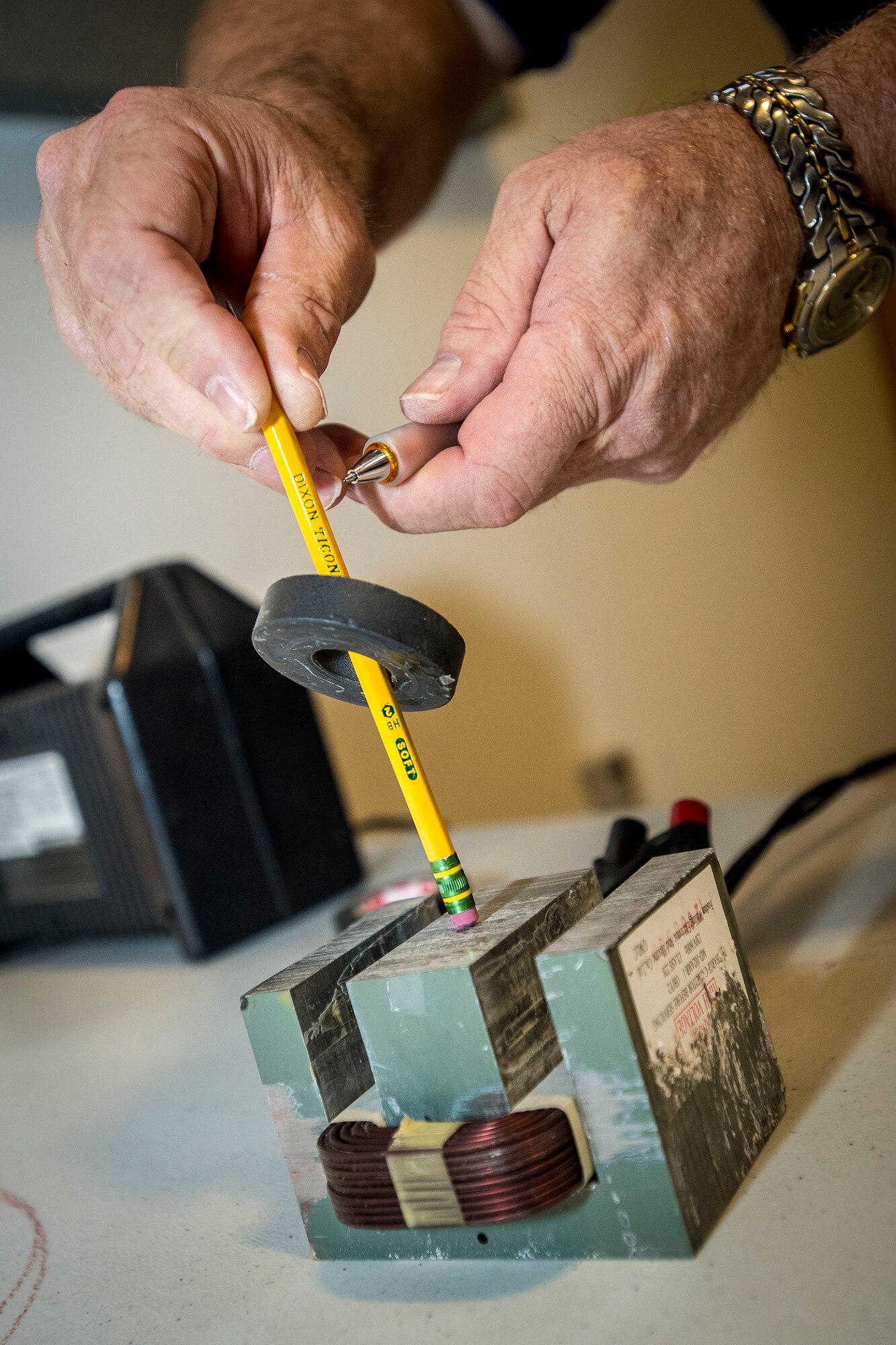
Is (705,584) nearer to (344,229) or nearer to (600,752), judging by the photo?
(600,752)

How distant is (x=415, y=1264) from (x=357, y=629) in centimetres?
22

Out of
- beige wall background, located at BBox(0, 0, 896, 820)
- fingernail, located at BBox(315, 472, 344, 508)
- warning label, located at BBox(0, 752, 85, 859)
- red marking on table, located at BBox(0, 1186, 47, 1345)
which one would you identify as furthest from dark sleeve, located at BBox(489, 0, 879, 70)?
red marking on table, located at BBox(0, 1186, 47, 1345)

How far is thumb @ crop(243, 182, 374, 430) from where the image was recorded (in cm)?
41

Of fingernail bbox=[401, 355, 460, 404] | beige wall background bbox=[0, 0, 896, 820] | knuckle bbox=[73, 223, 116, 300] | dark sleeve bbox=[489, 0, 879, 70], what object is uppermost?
dark sleeve bbox=[489, 0, 879, 70]

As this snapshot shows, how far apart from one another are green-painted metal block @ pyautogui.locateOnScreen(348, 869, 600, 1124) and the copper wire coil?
0.01 meters

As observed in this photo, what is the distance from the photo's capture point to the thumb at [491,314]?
484 mm

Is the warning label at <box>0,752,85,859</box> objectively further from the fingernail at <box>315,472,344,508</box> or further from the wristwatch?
the wristwatch

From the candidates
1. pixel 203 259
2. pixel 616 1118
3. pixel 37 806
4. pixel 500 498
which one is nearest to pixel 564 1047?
pixel 616 1118

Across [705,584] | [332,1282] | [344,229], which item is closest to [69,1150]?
[332,1282]

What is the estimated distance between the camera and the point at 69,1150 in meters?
0.54

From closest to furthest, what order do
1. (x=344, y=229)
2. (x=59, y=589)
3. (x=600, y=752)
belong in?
(x=344, y=229), (x=59, y=589), (x=600, y=752)

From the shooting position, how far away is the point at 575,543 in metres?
1.76

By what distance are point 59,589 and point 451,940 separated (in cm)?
119

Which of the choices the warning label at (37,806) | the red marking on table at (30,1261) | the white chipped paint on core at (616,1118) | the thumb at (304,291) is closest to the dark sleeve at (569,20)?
the thumb at (304,291)
